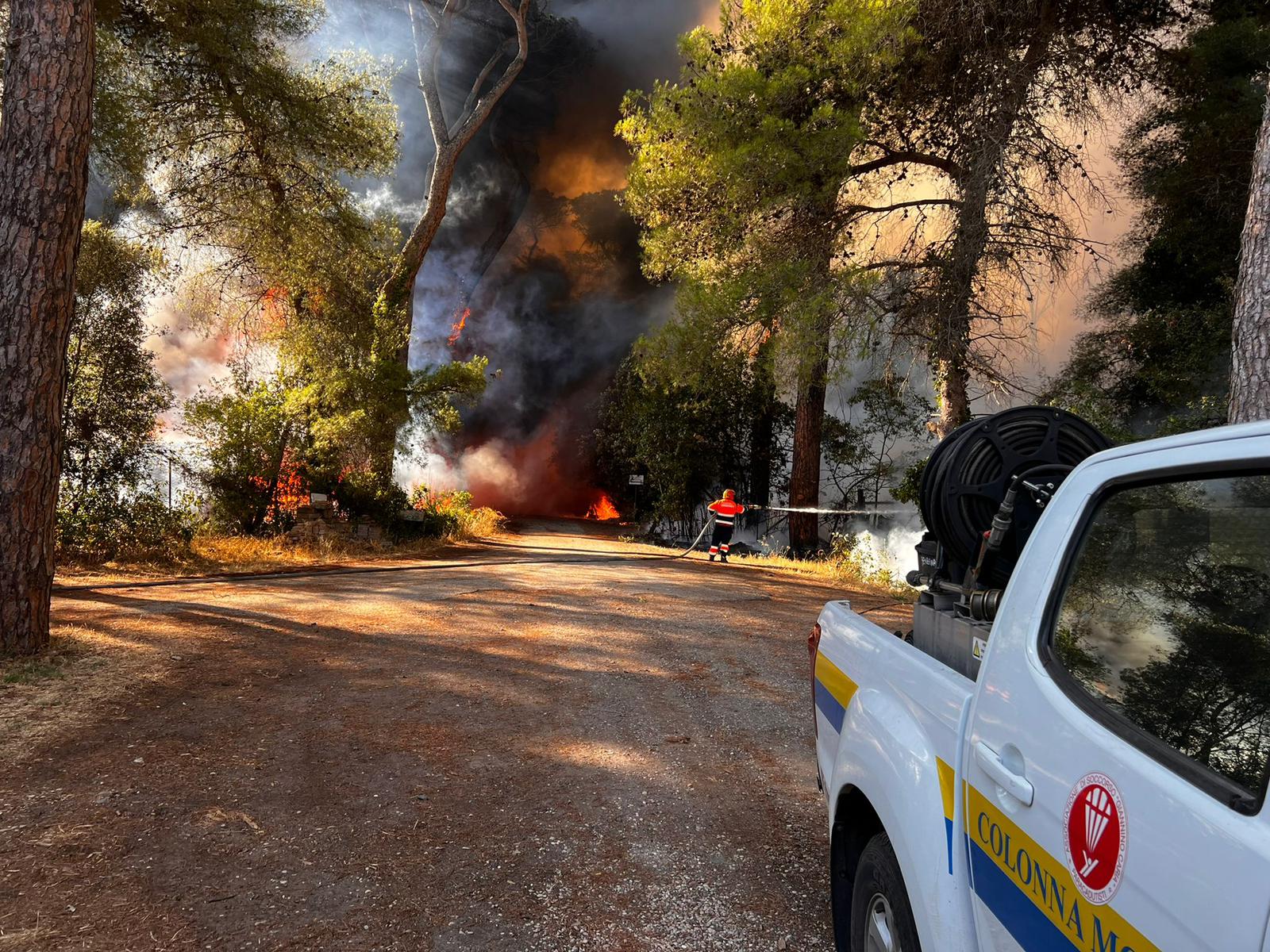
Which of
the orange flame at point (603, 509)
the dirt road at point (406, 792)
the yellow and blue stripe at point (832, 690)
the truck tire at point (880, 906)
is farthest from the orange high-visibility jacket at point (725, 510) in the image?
the orange flame at point (603, 509)

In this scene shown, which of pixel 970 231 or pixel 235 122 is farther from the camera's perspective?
pixel 235 122

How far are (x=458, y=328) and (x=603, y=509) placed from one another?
1019 centimetres

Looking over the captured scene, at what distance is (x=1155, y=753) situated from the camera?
1.30m

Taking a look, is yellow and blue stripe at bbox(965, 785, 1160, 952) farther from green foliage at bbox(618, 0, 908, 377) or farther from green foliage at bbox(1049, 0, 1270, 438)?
green foliage at bbox(618, 0, 908, 377)

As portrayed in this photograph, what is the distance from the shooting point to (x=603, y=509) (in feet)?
122

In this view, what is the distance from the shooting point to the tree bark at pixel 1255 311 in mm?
4980

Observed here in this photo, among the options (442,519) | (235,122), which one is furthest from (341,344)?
(442,519)

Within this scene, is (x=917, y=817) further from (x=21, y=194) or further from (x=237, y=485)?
(x=237, y=485)

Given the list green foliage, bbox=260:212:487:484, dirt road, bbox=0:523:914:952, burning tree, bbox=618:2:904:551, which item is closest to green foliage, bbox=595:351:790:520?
green foliage, bbox=260:212:487:484

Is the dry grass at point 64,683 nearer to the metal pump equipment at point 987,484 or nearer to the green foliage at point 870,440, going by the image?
the metal pump equipment at point 987,484

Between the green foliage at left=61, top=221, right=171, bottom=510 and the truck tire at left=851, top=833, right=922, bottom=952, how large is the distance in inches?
468

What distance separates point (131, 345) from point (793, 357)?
31.7 feet

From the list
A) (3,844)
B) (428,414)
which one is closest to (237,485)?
(428,414)

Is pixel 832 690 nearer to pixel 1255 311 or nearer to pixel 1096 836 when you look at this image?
pixel 1096 836
